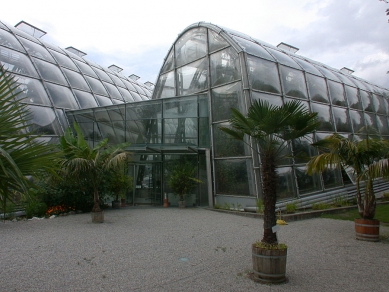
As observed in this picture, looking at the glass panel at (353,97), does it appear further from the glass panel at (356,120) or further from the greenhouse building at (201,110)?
the greenhouse building at (201,110)


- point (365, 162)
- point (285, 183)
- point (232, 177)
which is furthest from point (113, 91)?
point (365, 162)

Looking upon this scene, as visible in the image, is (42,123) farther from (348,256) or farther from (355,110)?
(355,110)

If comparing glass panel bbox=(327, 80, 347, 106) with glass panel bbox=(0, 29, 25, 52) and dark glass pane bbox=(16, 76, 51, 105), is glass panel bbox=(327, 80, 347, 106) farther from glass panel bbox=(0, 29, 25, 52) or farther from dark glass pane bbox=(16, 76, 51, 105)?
glass panel bbox=(0, 29, 25, 52)

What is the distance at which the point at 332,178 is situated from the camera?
58.1 feet

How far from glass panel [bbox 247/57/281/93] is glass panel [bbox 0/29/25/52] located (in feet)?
45.9

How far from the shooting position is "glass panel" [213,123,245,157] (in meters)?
15.2

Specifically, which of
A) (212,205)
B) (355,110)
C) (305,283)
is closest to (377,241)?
(305,283)

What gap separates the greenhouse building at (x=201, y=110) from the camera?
51.2ft

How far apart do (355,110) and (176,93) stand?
43.2ft

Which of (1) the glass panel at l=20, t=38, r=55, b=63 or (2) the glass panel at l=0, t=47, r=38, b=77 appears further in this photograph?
(1) the glass panel at l=20, t=38, r=55, b=63

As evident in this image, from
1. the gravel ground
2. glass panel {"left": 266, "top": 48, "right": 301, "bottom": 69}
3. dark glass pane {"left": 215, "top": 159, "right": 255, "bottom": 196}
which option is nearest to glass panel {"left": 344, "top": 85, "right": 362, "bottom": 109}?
glass panel {"left": 266, "top": 48, "right": 301, "bottom": 69}

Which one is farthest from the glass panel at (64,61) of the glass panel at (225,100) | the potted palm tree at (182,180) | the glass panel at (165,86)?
the potted palm tree at (182,180)

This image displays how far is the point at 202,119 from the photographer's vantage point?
56.6 feet

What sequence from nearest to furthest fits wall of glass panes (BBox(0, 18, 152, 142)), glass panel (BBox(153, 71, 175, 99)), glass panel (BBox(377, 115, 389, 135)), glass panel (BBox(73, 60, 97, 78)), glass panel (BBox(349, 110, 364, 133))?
wall of glass panes (BBox(0, 18, 152, 142)), glass panel (BBox(153, 71, 175, 99)), glass panel (BBox(349, 110, 364, 133)), glass panel (BBox(73, 60, 97, 78)), glass panel (BBox(377, 115, 389, 135))
